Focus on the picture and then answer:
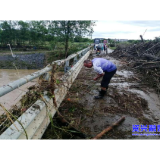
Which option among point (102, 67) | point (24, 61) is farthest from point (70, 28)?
point (102, 67)

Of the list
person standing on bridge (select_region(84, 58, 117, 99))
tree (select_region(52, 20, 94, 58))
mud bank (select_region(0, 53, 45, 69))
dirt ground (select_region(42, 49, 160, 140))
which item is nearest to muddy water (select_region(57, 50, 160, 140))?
dirt ground (select_region(42, 49, 160, 140))

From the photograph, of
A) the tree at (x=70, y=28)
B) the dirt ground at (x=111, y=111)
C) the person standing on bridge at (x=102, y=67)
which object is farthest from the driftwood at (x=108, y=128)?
the tree at (x=70, y=28)

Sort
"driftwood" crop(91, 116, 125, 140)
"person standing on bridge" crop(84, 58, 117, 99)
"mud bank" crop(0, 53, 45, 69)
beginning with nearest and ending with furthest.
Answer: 1. "driftwood" crop(91, 116, 125, 140)
2. "person standing on bridge" crop(84, 58, 117, 99)
3. "mud bank" crop(0, 53, 45, 69)

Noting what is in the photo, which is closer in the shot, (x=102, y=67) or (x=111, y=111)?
(x=111, y=111)

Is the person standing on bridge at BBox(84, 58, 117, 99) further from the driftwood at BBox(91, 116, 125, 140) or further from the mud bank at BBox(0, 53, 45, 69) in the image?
the mud bank at BBox(0, 53, 45, 69)

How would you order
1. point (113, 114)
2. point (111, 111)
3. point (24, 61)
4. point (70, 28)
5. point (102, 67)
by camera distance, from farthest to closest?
point (24, 61) < point (70, 28) < point (102, 67) < point (111, 111) < point (113, 114)

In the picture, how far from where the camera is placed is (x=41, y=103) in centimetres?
220

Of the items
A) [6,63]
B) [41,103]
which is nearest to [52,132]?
[41,103]

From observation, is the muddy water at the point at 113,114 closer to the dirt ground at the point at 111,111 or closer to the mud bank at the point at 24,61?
the dirt ground at the point at 111,111

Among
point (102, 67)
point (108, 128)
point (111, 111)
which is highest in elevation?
point (102, 67)

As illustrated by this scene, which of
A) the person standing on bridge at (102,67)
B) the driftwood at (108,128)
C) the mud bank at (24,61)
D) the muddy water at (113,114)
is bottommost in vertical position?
the mud bank at (24,61)

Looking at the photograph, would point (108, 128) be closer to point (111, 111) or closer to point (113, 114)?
point (113, 114)
